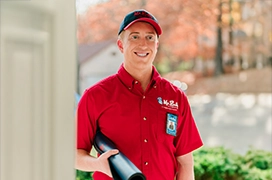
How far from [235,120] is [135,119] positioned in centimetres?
498

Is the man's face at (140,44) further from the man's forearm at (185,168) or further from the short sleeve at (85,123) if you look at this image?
the man's forearm at (185,168)

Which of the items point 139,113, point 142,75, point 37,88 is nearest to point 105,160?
point 139,113

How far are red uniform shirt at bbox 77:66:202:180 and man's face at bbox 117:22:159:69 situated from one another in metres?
0.06

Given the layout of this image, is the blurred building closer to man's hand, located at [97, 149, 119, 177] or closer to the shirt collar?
the shirt collar

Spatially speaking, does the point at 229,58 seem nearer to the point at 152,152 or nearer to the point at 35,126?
the point at 152,152

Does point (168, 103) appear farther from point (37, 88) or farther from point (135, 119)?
point (37, 88)

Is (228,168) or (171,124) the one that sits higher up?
(171,124)

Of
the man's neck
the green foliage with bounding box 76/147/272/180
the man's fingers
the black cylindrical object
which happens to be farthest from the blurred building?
the man's fingers

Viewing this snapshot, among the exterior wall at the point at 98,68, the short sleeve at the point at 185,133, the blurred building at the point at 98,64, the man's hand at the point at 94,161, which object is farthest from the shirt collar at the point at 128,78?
the exterior wall at the point at 98,68

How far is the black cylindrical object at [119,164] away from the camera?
0.96 m

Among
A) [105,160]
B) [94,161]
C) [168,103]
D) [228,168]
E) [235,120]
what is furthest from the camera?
[235,120]

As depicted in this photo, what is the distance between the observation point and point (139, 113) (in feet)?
4.51

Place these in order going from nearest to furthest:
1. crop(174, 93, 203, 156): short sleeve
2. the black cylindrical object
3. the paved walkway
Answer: the black cylindrical object < crop(174, 93, 203, 156): short sleeve < the paved walkway

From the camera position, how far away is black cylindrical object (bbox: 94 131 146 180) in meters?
0.96
